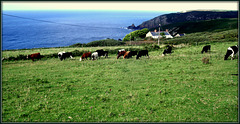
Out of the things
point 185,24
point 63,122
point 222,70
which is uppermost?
point 185,24

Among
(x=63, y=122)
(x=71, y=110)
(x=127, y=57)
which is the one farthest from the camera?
(x=127, y=57)

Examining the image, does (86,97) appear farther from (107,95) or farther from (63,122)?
(63,122)

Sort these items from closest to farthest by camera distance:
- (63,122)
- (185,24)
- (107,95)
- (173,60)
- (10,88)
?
(63,122) < (107,95) < (10,88) < (173,60) < (185,24)

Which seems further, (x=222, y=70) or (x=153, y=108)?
(x=222, y=70)

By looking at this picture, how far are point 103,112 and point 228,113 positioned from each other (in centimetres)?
679

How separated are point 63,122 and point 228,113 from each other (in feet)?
28.5

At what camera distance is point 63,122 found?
862cm

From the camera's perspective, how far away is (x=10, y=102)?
1158cm

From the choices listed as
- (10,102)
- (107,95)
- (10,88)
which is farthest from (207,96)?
(10,88)

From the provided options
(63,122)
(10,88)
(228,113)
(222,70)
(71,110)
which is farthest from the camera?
(222,70)

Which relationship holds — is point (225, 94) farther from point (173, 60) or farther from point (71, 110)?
point (173, 60)

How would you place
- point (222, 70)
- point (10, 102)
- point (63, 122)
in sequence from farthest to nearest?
1. point (222, 70)
2. point (10, 102)
3. point (63, 122)

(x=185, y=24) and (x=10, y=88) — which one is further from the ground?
(x=185, y=24)

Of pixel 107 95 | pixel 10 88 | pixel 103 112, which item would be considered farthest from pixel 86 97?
pixel 10 88
